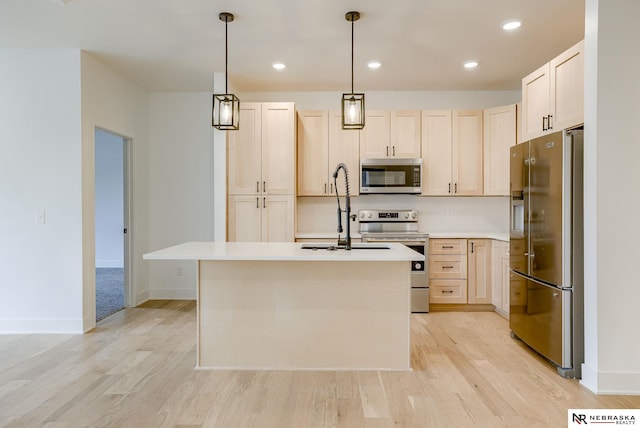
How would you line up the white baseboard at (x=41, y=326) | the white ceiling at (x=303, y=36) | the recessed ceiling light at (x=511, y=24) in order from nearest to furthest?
the white ceiling at (x=303, y=36), the recessed ceiling light at (x=511, y=24), the white baseboard at (x=41, y=326)

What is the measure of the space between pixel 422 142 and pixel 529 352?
2531 mm

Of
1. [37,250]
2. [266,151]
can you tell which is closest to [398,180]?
[266,151]

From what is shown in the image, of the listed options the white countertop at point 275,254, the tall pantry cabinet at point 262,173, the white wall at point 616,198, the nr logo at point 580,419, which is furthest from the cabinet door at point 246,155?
the nr logo at point 580,419

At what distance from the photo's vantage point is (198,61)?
4.01 metres

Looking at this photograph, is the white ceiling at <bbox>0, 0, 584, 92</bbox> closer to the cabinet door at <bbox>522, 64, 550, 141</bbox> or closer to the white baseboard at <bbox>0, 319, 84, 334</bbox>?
the cabinet door at <bbox>522, 64, 550, 141</bbox>

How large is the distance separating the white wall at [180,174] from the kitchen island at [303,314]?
7.54 ft

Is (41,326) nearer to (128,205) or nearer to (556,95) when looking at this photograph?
(128,205)

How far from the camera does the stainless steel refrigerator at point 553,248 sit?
8.79ft

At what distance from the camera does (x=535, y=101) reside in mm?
3326

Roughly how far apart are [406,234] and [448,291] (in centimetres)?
81

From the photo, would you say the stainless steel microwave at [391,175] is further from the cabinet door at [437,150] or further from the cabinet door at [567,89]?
the cabinet door at [567,89]

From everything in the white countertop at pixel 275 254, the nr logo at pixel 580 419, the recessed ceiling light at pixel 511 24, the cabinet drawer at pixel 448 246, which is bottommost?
the nr logo at pixel 580 419

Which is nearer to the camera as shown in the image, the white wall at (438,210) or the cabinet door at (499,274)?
the cabinet door at (499,274)

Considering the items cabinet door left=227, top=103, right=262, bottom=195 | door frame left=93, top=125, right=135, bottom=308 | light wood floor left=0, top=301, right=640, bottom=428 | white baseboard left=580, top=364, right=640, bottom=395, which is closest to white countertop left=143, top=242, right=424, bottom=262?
light wood floor left=0, top=301, right=640, bottom=428
